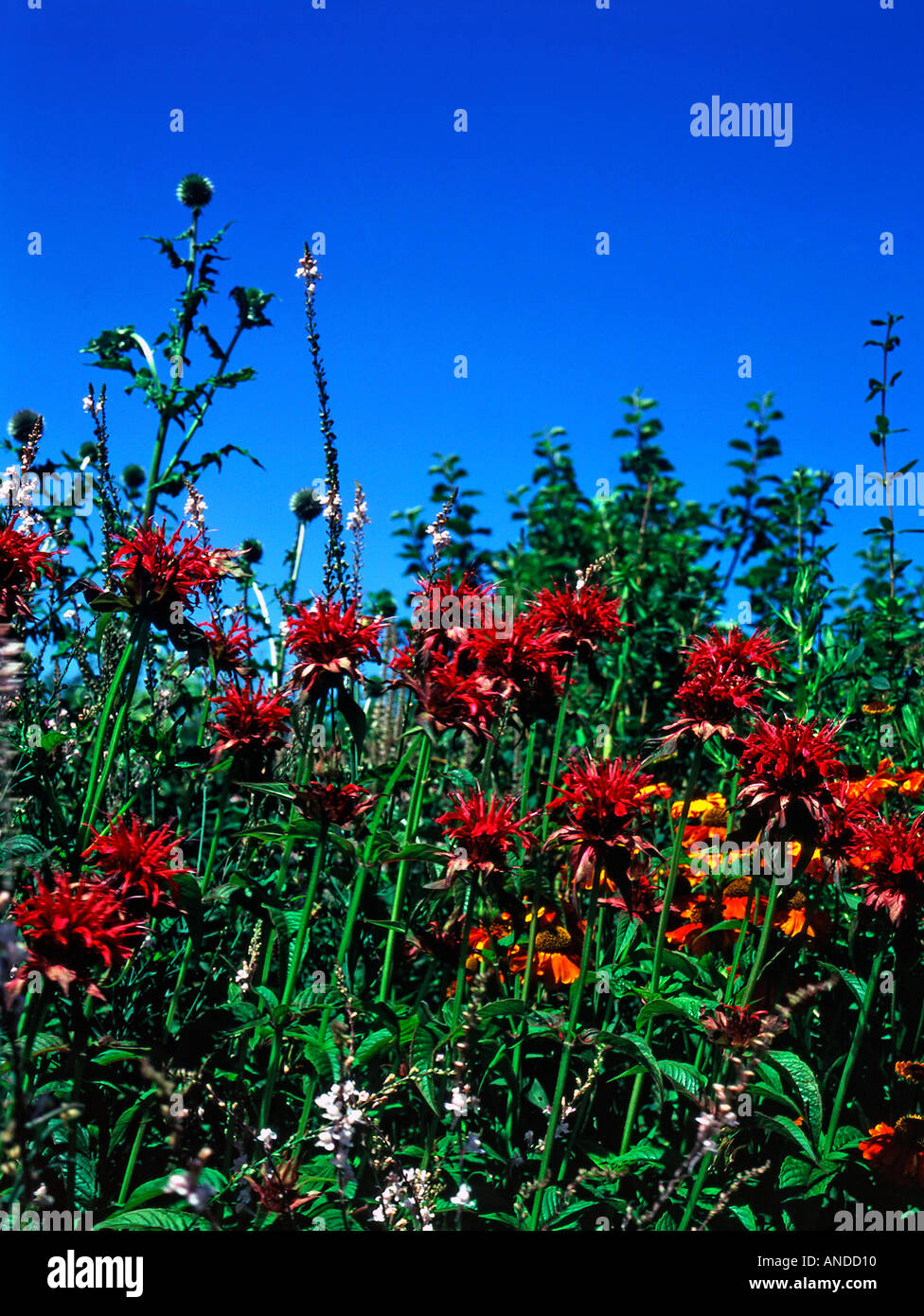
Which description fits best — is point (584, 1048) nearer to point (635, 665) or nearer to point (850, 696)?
point (850, 696)

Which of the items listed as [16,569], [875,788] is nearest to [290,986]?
[16,569]

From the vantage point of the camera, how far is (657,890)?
2.50m

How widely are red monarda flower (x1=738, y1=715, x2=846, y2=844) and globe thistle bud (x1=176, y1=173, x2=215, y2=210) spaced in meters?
3.04

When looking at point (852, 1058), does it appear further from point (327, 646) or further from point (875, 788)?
point (327, 646)

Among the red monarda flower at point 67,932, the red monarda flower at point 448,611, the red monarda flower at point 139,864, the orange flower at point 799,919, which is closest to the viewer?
the red monarda flower at point 67,932

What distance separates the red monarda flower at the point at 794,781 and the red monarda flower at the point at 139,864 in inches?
45.9

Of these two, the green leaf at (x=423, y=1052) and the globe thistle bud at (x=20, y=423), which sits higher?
the globe thistle bud at (x=20, y=423)

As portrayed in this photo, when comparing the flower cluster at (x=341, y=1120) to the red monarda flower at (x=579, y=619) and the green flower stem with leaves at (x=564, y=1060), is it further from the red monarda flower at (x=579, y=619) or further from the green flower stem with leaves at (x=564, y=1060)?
the red monarda flower at (x=579, y=619)

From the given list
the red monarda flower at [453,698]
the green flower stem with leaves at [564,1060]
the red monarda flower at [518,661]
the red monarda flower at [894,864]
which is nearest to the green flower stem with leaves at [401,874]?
the red monarda flower at [453,698]

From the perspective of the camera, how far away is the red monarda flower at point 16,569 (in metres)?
1.89

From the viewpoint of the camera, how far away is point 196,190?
366cm

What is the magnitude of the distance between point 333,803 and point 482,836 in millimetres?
300
